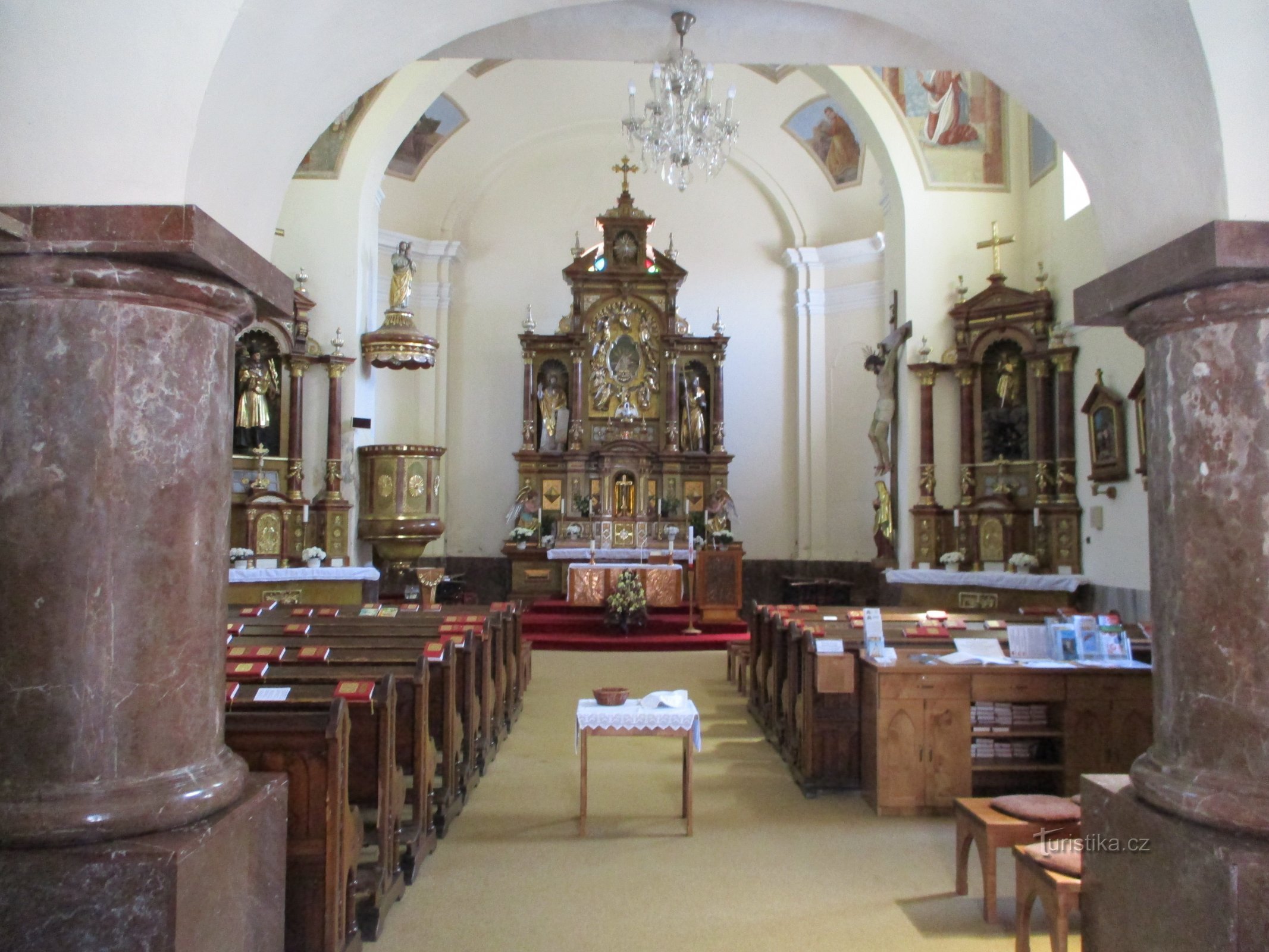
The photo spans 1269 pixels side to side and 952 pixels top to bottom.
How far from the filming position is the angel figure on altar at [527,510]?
14945 millimetres

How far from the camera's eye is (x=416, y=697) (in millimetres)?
4898

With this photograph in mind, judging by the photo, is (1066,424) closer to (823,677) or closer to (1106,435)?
(1106,435)

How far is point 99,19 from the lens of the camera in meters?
2.95

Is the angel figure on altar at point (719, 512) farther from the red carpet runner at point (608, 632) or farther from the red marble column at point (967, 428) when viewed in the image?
the red marble column at point (967, 428)

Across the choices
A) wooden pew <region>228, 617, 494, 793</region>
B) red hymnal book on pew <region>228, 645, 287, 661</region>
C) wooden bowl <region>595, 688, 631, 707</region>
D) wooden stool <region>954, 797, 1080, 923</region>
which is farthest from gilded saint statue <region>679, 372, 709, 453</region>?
wooden stool <region>954, 797, 1080, 923</region>

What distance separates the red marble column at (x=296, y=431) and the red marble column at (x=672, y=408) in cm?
561

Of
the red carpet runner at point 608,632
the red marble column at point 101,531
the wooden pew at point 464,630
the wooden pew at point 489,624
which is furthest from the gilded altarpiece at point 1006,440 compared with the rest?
the red marble column at point 101,531

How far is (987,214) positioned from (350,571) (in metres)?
9.41

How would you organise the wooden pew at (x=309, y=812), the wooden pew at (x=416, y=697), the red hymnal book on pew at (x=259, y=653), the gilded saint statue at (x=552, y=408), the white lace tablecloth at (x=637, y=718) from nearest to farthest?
the wooden pew at (x=309, y=812)
the wooden pew at (x=416, y=697)
the white lace tablecloth at (x=637, y=718)
the red hymnal book on pew at (x=259, y=653)
the gilded saint statue at (x=552, y=408)

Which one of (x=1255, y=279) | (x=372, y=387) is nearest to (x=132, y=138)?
(x=1255, y=279)

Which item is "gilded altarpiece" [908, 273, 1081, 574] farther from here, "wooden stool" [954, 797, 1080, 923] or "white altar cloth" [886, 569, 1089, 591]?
"wooden stool" [954, 797, 1080, 923]

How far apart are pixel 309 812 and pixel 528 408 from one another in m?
12.1

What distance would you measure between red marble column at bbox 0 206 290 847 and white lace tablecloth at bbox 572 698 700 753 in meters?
2.53

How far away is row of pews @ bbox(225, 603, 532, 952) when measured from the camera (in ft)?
11.8
